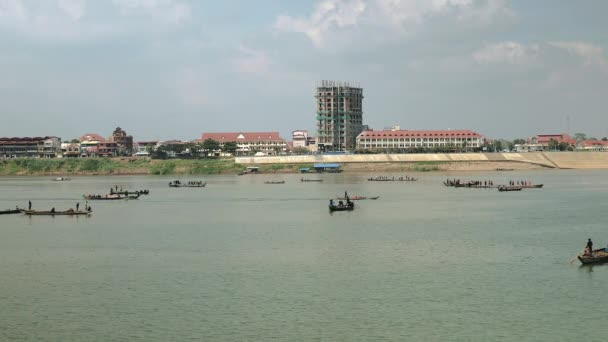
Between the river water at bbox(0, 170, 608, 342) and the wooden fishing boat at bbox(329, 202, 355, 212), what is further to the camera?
the wooden fishing boat at bbox(329, 202, 355, 212)

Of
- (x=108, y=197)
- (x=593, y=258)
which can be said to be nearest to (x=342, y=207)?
(x=108, y=197)

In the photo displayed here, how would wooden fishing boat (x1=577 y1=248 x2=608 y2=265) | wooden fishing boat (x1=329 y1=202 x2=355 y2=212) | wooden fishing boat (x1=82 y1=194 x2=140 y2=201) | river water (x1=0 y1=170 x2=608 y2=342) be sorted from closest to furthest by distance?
river water (x1=0 y1=170 x2=608 y2=342) → wooden fishing boat (x1=577 y1=248 x2=608 y2=265) → wooden fishing boat (x1=329 y1=202 x2=355 y2=212) → wooden fishing boat (x1=82 y1=194 x2=140 y2=201)

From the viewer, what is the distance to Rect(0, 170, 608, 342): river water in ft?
116

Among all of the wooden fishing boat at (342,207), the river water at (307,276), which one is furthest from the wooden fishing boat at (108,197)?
the wooden fishing boat at (342,207)

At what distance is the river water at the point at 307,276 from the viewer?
3550 cm

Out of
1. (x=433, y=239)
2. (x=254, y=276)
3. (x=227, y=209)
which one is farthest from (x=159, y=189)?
(x=254, y=276)

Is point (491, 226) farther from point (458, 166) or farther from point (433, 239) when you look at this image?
point (458, 166)

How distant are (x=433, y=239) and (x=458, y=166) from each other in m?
140

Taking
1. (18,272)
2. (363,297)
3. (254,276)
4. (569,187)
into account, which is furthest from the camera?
(569,187)

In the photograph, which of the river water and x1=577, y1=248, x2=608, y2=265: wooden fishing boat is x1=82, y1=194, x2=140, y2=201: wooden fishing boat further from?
x1=577, y1=248, x2=608, y2=265: wooden fishing boat

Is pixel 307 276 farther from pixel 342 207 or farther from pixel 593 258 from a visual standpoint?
pixel 342 207

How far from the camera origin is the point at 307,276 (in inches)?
1831

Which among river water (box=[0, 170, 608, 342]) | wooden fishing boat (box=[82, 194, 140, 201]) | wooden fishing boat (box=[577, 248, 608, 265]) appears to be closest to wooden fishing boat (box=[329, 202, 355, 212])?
river water (box=[0, 170, 608, 342])

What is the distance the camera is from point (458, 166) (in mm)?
197750
